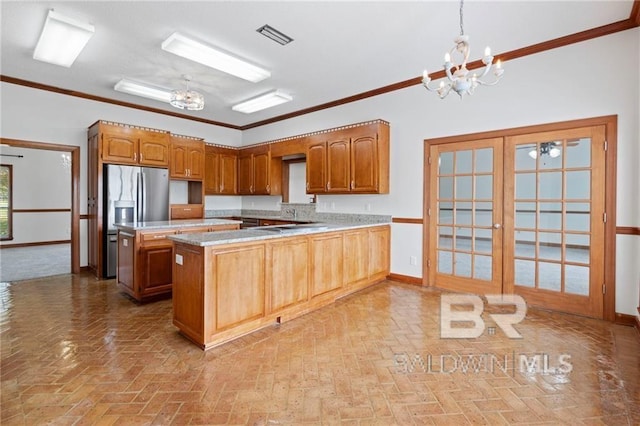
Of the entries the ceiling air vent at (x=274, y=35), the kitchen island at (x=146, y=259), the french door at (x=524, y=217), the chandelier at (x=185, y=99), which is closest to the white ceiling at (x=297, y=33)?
the ceiling air vent at (x=274, y=35)

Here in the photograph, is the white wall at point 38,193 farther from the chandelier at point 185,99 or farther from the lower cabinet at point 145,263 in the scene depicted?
the chandelier at point 185,99

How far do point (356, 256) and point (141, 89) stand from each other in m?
3.99

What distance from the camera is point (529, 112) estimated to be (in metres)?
3.58

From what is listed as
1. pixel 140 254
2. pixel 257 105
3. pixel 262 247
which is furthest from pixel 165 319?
pixel 257 105

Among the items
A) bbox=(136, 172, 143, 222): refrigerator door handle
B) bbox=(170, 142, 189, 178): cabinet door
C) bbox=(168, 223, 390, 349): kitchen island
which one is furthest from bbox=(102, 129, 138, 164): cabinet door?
bbox=(168, 223, 390, 349): kitchen island

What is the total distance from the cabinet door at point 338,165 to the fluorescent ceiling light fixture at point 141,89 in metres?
2.69

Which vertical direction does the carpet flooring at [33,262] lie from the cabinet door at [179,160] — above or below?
below

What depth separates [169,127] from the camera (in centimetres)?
615

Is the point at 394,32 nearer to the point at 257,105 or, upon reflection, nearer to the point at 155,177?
the point at 257,105

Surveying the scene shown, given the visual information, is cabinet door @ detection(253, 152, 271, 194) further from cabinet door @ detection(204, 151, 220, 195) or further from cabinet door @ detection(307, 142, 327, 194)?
cabinet door @ detection(307, 142, 327, 194)

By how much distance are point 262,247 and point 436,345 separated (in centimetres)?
177

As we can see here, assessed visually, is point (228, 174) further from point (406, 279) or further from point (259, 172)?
point (406, 279)

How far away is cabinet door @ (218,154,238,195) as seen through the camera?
6.74m

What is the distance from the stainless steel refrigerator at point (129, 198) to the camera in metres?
4.73
